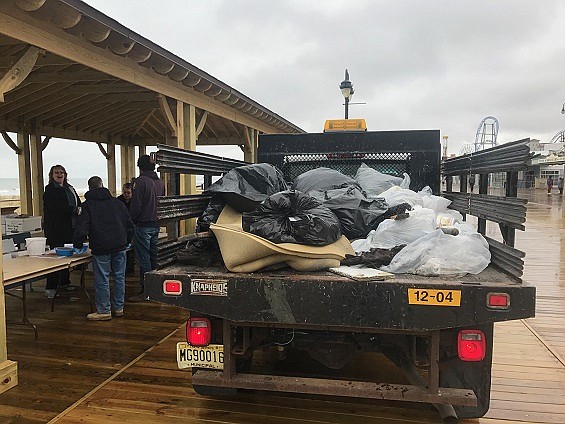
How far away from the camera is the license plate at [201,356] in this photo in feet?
7.85

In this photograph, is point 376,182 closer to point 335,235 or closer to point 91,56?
point 335,235

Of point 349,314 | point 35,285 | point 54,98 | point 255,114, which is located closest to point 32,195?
point 54,98

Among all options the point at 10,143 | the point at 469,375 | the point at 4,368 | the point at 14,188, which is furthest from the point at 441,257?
the point at 14,188

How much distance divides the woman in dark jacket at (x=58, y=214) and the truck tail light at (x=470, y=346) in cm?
511

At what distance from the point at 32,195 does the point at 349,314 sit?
10.2 m

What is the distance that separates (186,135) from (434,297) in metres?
5.68

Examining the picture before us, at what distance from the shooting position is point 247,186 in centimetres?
318

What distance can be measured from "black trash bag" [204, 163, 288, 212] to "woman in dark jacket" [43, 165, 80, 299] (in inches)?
134

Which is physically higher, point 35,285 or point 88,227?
point 88,227

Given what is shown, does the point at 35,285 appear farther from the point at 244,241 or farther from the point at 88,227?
the point at 244,241

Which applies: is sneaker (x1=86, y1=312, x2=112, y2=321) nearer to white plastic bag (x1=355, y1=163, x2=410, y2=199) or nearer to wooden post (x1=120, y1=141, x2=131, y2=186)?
white plastic bag (x1=355, y1=163, x2=410, y2=199)

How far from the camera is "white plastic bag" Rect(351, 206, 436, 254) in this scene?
8.23 feet

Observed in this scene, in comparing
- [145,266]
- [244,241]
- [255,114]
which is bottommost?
[145,266]

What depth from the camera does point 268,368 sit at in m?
3.47
